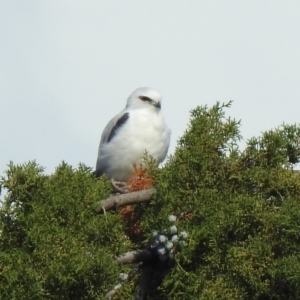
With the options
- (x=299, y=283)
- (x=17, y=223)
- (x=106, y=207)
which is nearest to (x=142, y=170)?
(x=106, y=207)

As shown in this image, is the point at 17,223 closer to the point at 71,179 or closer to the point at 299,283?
the point at 71,179

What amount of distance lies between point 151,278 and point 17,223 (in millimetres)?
970

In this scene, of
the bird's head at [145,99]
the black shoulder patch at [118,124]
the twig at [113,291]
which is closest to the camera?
the twig at [113,291]

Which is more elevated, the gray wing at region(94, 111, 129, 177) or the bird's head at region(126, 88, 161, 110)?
the bird's head at region(126, 88, 161, 110)

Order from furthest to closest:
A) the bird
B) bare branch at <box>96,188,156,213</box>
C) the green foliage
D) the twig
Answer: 1. the bird
2. bare branch at <box>96,188,156,213</box>
3. the twig
4. the green foliage

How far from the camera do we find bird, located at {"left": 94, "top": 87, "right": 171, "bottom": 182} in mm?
10125

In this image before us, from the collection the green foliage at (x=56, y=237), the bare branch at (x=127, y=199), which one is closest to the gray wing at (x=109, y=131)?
the bare branch at (x=127, y=199)

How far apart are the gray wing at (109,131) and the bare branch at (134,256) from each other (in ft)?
11.5

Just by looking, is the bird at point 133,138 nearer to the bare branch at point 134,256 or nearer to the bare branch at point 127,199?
the bare branch at point 127,199

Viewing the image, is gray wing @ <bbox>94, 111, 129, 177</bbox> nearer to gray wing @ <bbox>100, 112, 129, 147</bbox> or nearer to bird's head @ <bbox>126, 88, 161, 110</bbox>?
gray wing @ <bbox>100, 112, 129, 147</bbox>

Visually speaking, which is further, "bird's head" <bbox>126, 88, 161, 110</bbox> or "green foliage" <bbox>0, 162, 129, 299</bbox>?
"bird's head" <bbox>126, 88, 161, 110</bbox>

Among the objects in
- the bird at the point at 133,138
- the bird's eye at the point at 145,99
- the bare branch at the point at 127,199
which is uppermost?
the bird's eye at the point at 145,99

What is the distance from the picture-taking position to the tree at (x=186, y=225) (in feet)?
21.0

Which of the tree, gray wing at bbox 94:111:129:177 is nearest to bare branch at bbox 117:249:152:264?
the tree
